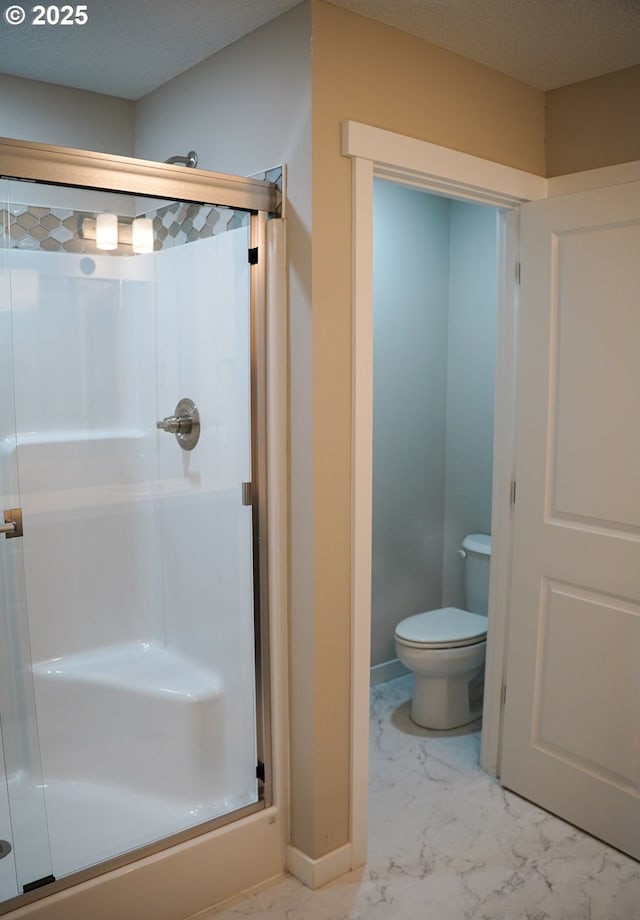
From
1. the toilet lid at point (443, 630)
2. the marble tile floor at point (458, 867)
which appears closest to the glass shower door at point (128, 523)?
the marble tile floor at point (458, 867)

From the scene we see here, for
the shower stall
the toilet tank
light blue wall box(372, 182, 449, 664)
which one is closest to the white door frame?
the shower stall

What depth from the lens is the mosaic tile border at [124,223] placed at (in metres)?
2.11

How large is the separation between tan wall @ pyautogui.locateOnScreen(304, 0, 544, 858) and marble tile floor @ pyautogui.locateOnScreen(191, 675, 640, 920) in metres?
0.16

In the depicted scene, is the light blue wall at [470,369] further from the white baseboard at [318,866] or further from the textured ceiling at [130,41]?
the white baseboard at [318,866]

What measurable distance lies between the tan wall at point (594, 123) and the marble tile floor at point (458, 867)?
82.7 inches

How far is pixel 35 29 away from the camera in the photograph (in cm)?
219

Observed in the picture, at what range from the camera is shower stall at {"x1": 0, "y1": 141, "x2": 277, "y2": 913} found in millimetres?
2109

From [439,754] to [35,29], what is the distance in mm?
2729

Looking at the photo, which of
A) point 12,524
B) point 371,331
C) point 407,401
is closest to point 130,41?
point 371,331

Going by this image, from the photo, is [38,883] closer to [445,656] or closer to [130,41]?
[445,656]

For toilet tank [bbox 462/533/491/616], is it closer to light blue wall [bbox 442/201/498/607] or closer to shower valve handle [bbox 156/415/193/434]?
light blue wall [bbox 442/201/498/607]

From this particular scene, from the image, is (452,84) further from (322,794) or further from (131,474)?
(322,794)

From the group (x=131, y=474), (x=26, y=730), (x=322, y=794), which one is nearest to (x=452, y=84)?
(x=131, y=474)

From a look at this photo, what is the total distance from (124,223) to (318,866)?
1.90 metres
